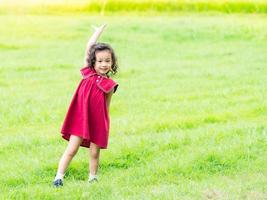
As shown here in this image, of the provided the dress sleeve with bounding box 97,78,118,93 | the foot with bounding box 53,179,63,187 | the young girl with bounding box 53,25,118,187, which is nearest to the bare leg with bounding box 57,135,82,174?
the young girl with bounding box 53,25,118,187

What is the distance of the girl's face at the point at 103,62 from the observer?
21.3 ft

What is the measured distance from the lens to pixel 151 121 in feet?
29.7

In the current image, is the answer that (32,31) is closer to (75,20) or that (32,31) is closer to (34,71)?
(75,20)

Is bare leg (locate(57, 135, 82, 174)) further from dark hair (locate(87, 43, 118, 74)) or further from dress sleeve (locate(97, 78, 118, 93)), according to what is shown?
dark hair (locate(87, 43, 118, 74))

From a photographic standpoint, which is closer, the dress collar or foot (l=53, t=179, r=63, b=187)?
foot (l=53, t=179, r=63, b=187)

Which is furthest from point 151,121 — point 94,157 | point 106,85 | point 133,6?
point 133,6

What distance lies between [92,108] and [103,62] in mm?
450

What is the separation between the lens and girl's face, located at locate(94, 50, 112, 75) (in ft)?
21.3

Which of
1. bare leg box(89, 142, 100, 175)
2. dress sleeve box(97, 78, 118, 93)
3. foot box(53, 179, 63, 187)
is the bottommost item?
foot box(53, 179, 63, 187)

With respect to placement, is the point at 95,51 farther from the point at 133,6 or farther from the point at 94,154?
the point at 133,6

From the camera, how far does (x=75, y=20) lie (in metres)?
24.4

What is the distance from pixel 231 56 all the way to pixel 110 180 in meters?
10.2

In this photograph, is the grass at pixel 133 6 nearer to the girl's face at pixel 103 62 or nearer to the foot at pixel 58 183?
the girl's face at pixel 103 62

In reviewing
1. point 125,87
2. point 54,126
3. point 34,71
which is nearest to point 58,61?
point 34,71
